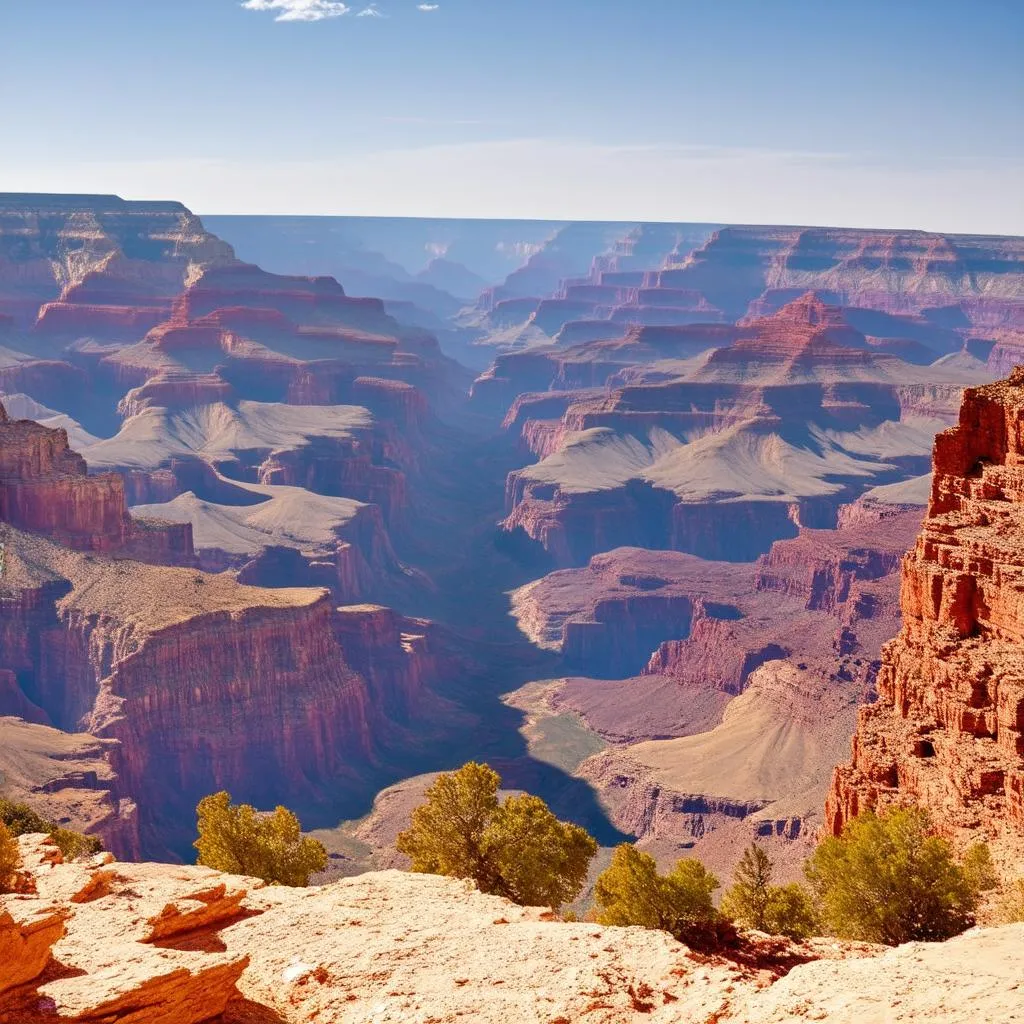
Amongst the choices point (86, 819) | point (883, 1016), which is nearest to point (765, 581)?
point (86, 819)

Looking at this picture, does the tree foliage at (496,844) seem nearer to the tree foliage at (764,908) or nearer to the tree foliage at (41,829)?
the tree foliage at (764,908)

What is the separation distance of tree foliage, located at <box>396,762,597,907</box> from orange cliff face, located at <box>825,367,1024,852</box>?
973 centimetres

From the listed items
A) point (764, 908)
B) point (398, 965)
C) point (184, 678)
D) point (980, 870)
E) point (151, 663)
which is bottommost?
point (184, 678)

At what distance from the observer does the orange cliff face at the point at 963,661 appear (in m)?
39.2

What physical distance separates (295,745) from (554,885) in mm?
61079

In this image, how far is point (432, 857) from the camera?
1592 inches

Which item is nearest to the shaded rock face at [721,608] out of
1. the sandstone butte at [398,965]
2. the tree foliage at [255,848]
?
the tree foliage at [255,848]

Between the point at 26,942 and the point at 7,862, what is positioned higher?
the point at 26,942

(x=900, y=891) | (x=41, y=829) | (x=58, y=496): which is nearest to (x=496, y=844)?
(x=900, y=891)

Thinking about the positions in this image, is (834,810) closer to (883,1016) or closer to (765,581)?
(883,1016)

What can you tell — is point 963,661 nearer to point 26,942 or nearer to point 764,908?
point 764,908

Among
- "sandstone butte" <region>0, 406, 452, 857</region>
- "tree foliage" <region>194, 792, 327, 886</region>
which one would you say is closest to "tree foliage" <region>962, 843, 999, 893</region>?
"tree foliage" <region>194, 792, 327, 886</region>

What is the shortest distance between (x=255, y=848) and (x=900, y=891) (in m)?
18.9

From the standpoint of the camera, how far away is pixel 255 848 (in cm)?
4153
